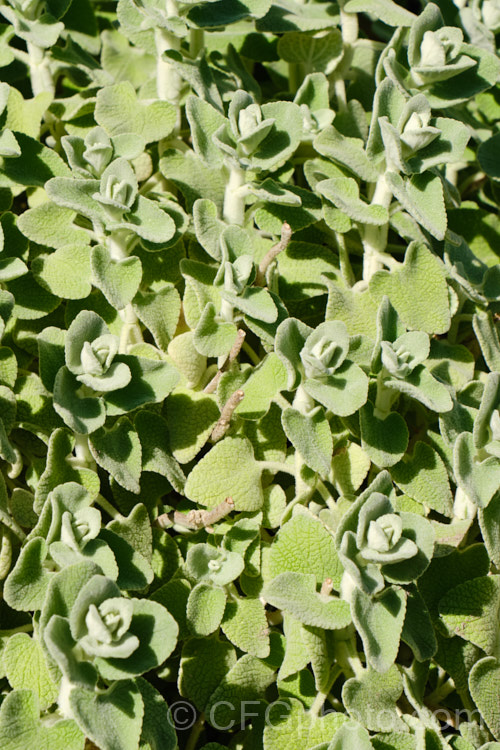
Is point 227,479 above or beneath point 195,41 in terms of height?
beneath

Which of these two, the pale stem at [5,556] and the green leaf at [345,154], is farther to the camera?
the green leaf at [345,154]

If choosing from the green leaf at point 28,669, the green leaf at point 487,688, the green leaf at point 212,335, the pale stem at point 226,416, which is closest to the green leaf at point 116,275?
the green leaf at point 212,335

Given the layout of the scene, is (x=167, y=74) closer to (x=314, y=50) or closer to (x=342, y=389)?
(x=314, y=50)

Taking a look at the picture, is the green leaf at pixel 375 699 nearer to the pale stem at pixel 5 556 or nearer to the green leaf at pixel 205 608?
the green leaf at pixel 205 608

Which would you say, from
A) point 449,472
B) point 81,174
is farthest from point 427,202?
point 81,174

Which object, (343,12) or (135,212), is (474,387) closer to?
(135,212)

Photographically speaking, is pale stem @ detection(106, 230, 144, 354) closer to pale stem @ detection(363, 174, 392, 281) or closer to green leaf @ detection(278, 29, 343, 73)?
pale stem @ detection(363, 174, 392, 281)

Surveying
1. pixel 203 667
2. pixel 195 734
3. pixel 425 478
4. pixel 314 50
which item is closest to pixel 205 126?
pixel 314 50

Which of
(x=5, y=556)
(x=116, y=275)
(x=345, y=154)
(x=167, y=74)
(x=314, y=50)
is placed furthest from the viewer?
(x=314, y=50)
